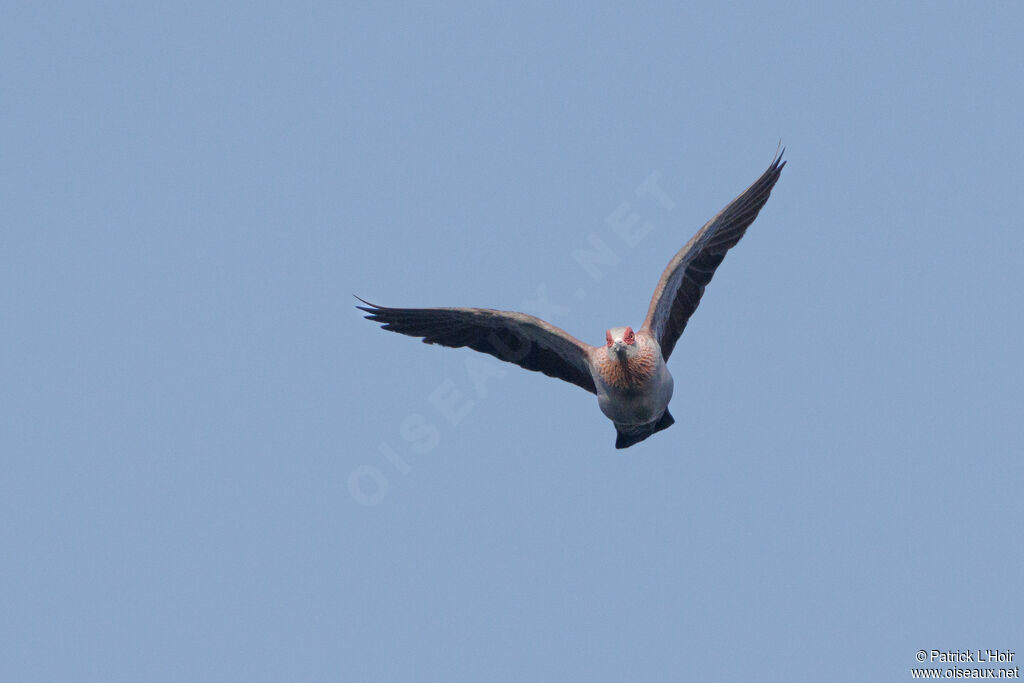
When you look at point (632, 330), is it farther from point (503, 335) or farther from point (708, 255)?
point (708, 255)

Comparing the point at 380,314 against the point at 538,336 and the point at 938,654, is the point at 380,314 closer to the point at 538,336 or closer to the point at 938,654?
the point at 538,336

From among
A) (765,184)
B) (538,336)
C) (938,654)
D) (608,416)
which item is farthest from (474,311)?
(938,654)

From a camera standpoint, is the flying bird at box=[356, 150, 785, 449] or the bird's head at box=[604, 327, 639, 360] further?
the flying bird at box=[356, 150, 785, 449]

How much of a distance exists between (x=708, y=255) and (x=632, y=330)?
2.31 meters

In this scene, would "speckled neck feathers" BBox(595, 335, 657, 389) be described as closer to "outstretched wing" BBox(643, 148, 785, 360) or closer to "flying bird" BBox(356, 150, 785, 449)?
"flying bird" BBox(356, 150, 785, 449)

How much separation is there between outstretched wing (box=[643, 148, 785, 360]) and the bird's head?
1563mm

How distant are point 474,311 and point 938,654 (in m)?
6.70

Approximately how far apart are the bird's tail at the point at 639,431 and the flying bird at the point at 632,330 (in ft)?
0.05

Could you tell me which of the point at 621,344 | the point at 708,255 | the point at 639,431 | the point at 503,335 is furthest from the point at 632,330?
the point at 708,255

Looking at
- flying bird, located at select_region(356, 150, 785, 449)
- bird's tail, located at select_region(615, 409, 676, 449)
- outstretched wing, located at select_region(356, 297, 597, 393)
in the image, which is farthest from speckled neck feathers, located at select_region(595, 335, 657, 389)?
bird's tail, located at select_region(615, 409, 676, 449)

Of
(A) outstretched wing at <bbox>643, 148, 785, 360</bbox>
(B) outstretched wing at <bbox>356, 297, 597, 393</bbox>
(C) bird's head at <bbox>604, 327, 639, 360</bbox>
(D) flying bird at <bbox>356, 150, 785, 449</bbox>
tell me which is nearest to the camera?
(C) bird's head at <bbox>604, 327, 639, 360</bbox>

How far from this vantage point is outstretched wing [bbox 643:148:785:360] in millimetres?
14508

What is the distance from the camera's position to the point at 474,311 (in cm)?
1398

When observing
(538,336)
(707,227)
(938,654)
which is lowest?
(938,654)
